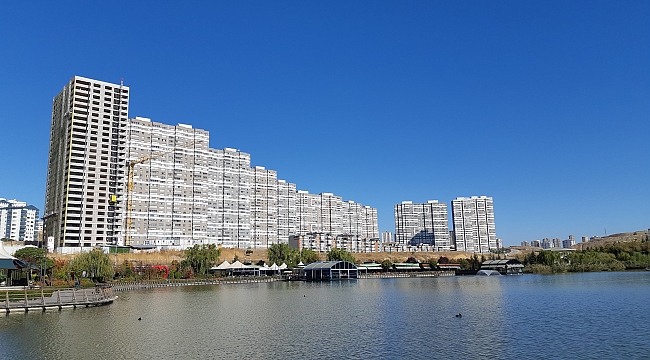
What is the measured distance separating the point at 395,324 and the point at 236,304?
92.4 feet

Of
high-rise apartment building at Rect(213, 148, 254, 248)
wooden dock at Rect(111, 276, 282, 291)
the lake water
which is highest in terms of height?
high-rise apartment building at Rect(213, 148, 254, 248)

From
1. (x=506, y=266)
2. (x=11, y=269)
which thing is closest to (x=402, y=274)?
(x=506, y=266)

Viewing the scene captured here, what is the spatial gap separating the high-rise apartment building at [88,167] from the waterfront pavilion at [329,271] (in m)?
69.8

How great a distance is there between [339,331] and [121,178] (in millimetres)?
144096

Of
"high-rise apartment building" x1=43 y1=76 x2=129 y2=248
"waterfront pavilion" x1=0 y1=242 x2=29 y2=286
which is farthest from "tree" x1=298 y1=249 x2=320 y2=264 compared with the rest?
"waterfront pavilion" x1=0 y1=242 x2=29 y2=286

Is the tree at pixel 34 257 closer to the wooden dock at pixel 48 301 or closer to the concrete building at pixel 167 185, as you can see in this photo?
the wooden dock at pixel 48 301

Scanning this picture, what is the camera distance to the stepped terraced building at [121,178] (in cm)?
15850

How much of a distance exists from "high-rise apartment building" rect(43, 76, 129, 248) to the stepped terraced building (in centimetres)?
30

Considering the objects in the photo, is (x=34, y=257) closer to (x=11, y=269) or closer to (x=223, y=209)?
(x=11, y=269)

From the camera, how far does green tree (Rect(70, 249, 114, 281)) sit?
101125 mm

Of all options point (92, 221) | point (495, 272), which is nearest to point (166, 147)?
point (92, 221)

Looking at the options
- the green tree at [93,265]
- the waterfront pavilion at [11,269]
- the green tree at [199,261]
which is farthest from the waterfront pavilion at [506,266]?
the waterfront pavilion at [11,269]

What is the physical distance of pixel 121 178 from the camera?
16738 cm

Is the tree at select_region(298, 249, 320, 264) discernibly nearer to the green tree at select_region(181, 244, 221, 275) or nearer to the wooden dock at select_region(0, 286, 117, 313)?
the green tree at select_region(181, 244, 221, 275)
